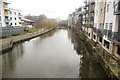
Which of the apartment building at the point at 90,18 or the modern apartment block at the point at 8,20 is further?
the modern apartment block at the point at 8,20

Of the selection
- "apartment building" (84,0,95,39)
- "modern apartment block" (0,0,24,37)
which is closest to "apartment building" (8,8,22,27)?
"modern apartment block" (0,0,24,37)

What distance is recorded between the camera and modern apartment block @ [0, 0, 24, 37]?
2213 cm

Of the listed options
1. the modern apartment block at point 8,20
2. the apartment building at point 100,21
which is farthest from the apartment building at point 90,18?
the modern apartment block at point 8,20

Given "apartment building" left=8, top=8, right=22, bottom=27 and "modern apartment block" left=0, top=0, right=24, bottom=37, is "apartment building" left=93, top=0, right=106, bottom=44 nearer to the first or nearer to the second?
"modern apartment block" left=0, top=0, right=24, bottom=37

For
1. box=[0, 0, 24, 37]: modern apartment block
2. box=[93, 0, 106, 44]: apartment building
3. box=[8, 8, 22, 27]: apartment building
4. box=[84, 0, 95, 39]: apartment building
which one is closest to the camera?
box=[93, 0, 106, 44]: apartment building

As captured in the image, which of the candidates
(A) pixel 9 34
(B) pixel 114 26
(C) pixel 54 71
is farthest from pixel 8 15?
(B) pixel 114 26

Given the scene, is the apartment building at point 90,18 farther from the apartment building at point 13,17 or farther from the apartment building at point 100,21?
the apartment building at point 13,17

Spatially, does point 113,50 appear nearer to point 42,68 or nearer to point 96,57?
point 96,57

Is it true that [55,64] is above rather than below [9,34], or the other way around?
below

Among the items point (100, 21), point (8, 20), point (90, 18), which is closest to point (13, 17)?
point (8, 20)

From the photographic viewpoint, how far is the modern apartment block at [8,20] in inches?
871

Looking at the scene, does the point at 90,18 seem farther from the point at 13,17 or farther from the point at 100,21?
the point at 13,17

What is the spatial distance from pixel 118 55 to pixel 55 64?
247 inches

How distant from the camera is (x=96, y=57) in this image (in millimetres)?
11102
